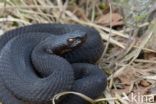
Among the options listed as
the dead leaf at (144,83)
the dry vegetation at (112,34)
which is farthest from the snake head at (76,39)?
the dead leaf at (144,83)

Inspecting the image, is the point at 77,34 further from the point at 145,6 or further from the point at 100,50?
the point at 145,6

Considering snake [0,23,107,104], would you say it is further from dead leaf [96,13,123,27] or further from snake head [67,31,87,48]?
dead leaf [96,13,123,27]

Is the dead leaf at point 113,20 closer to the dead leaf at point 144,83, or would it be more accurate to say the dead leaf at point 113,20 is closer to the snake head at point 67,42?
the dead leaf at point 144,83

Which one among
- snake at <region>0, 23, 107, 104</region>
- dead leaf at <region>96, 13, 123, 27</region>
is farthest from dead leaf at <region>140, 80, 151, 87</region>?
dead leaf at <region>96, 13, 123, 27</region>

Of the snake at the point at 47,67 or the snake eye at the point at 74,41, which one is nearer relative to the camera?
the snake at the point at 47,67

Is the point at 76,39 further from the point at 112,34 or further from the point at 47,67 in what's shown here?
the point at 112,34

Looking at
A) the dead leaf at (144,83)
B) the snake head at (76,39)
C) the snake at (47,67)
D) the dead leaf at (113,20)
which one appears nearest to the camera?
the snake at (47,67)
